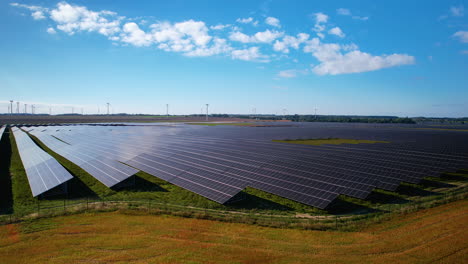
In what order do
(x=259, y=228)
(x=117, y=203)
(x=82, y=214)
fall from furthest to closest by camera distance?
(x=117, y=203), (x=82, y=214), (x=259, y=228)

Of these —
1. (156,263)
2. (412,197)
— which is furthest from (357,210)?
(156,263)

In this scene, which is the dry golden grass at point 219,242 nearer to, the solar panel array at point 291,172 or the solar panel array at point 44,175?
the solar panel array at point 291,172

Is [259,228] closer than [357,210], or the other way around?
[259,228]

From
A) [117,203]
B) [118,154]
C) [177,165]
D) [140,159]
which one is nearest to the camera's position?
[117,203]

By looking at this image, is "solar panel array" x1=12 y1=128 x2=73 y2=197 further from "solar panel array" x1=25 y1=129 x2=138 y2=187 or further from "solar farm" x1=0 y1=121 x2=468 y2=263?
"solar panel array" x1=25 y1=129 x2=138 y2=187

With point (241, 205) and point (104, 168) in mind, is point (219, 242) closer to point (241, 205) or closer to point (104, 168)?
point (241, 205)

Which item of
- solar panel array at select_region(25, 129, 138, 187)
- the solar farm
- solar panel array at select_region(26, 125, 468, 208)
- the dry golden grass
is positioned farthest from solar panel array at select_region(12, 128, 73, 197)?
the dry golden grass

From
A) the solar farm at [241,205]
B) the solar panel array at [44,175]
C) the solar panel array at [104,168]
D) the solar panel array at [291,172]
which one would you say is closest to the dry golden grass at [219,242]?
the solar farm at [241,205]

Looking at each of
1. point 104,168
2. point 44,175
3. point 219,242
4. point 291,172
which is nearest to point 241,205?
point 219,242

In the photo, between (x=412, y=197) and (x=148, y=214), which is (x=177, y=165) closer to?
(x=148, y=214)
